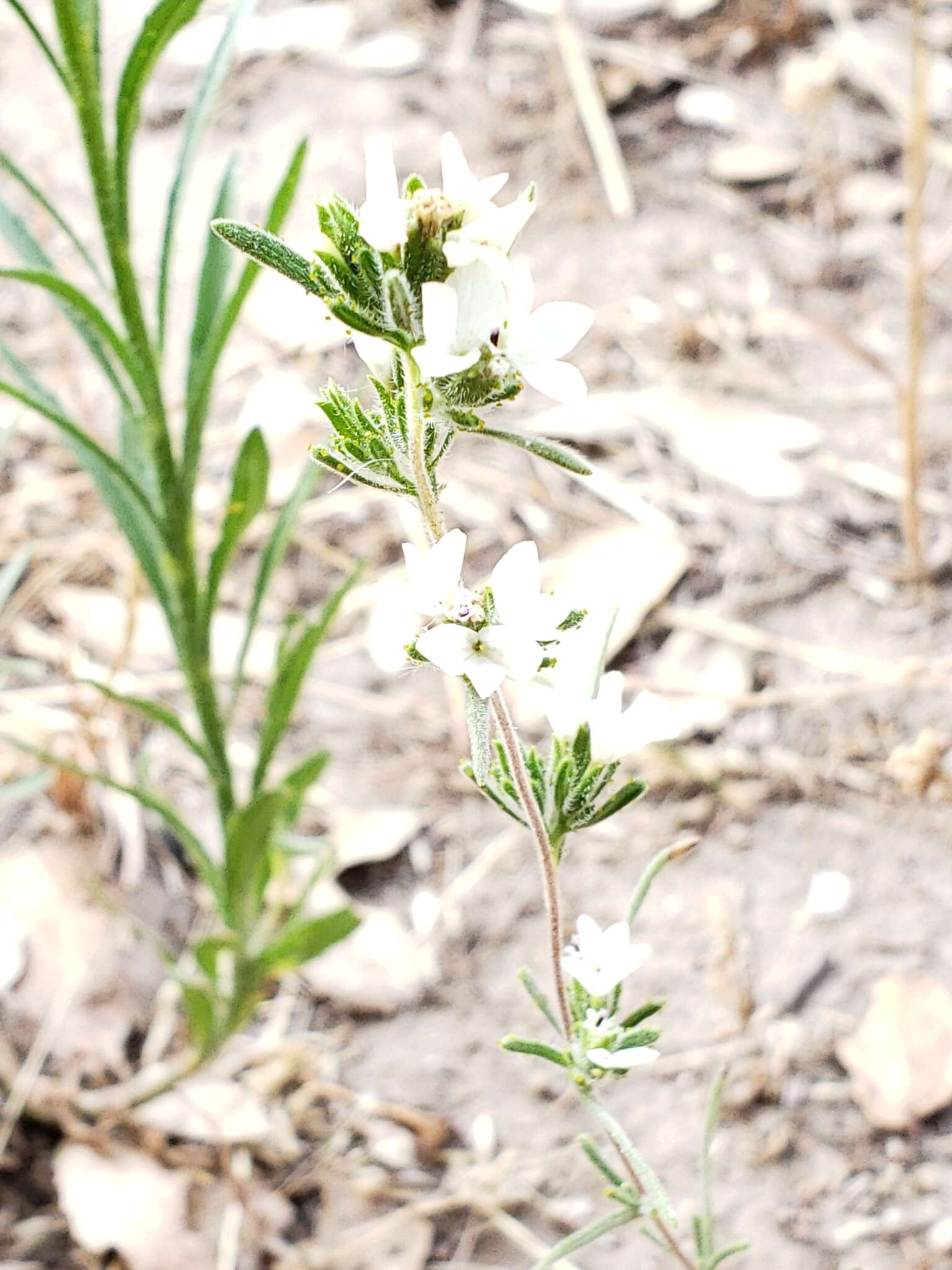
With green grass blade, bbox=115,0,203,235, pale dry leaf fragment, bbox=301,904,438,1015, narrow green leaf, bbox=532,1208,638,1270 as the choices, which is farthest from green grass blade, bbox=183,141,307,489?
narrow green leaf, bbox=532,1208,638,1270

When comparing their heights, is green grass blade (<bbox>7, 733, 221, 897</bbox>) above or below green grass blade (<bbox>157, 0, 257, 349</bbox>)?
below

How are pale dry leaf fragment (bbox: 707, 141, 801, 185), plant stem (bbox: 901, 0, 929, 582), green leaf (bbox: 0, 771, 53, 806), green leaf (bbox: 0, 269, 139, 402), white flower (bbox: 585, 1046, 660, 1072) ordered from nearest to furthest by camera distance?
1. white flower (bbox: 585, 1046, 660, 1072)
2. green leaf (bbox: 0, 269, 139, 402)
3. green leaf (bbox: 0, 771, 53, 806)
4. plant stem (bbox: 901, 0, 929, 582)
5. pale dry leaf fragment (bbox: 707, 141, 801, 185)

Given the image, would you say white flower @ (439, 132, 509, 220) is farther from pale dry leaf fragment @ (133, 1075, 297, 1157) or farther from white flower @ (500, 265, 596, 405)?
pale dry leaf fragment @ (133, 1075, 297, 1157)

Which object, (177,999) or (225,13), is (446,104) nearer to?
(225,13)

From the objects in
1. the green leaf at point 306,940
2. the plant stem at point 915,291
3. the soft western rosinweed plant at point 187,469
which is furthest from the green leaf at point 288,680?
the plant stem at point 915,291

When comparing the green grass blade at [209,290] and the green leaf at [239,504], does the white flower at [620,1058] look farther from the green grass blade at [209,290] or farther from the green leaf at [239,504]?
the green grass blade at [209,290]

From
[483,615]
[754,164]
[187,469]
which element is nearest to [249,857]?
Result: [187,469]

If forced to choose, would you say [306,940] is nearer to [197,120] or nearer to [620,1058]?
[620,1058]
